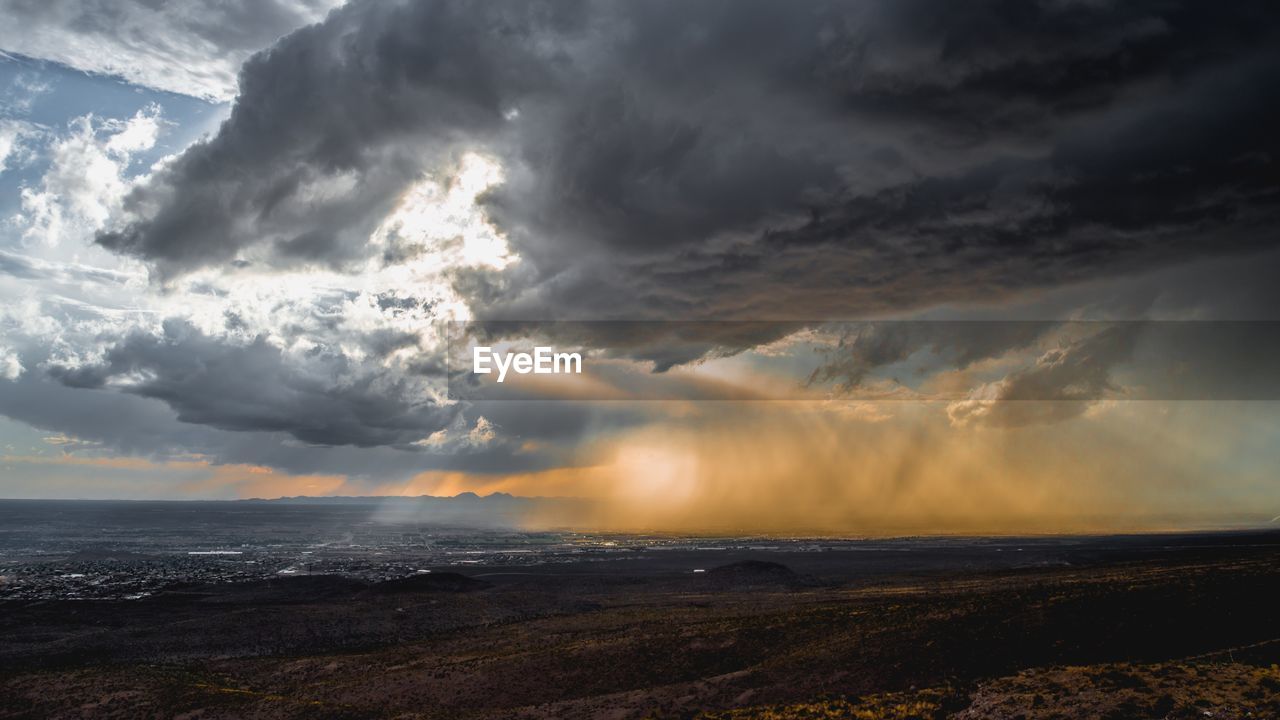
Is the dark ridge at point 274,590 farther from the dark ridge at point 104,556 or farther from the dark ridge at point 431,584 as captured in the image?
the dark ridge at point 104,556

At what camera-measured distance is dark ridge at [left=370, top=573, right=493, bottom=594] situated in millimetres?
74137

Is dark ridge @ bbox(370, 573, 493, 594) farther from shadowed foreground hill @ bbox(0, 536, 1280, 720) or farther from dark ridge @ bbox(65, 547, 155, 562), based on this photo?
dark ridge @ bbox(65, 547, 155, 562)

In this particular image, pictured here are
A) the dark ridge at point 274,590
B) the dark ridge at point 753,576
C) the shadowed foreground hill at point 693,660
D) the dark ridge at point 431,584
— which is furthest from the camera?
the dark ridge at point 753,576

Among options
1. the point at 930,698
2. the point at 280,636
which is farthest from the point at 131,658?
the point at 930,698

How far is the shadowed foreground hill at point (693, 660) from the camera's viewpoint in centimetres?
2623

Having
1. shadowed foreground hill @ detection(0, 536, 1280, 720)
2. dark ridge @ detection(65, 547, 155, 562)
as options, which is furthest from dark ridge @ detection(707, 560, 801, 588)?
dark ridge @ detection(65, 547, 155, 562)

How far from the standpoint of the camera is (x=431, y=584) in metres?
76.8

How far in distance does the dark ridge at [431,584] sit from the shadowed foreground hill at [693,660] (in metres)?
13.6

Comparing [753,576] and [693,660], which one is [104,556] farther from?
[693,660]

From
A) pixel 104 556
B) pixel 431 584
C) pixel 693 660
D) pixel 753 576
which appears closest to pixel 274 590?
pixel 431 584

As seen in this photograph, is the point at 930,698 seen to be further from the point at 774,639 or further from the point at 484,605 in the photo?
the point at 484,605

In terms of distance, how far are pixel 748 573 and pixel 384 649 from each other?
153 feet

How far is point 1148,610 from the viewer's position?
33.9 meters

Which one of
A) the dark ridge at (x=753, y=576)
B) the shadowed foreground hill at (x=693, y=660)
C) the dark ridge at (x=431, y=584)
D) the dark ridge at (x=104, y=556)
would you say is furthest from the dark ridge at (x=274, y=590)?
the dark ridge at (x=104, y=556)
